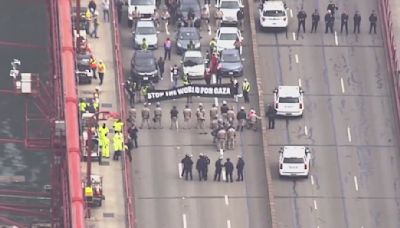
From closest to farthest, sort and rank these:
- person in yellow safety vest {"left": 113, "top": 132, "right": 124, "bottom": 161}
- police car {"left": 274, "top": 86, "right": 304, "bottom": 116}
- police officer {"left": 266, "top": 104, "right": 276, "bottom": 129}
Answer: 1. person in yellow safety vest {"left": 113, "top": 132, "right": 124, "bottom": 161}
2. police officer {"left": 266, "top": 104, "right": 276, "bottom": 129}
3. police car {"left": 274, "top": 86, "right": 304, "bottom": 116}

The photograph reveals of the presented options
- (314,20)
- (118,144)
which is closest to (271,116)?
(118,144)

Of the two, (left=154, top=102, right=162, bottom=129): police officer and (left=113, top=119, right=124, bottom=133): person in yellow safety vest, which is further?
(left=154, top=102, right=162, bottom=129): police officer

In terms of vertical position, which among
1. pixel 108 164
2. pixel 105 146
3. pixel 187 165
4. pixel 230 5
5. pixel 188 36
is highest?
pixel 230 5

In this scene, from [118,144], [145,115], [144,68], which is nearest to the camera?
[118,144]

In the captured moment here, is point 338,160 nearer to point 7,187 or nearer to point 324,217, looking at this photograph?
point 324,217

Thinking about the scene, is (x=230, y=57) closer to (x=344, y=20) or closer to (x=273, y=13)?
(x=273, y=13)

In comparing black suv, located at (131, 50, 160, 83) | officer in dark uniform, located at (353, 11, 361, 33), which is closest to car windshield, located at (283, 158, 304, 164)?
black suv, located at (131, 50, 160, 83)

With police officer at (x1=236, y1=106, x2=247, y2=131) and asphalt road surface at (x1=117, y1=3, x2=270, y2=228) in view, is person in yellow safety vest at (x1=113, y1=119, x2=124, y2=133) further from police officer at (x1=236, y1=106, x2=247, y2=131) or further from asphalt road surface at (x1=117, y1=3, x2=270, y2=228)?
police officer at (x1=236, y1=106, x2=247, y2=131)

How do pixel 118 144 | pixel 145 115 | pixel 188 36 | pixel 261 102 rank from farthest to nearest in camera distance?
pixel 188 36
pixel 261 102
pixel 145 115
pixel 118 144
